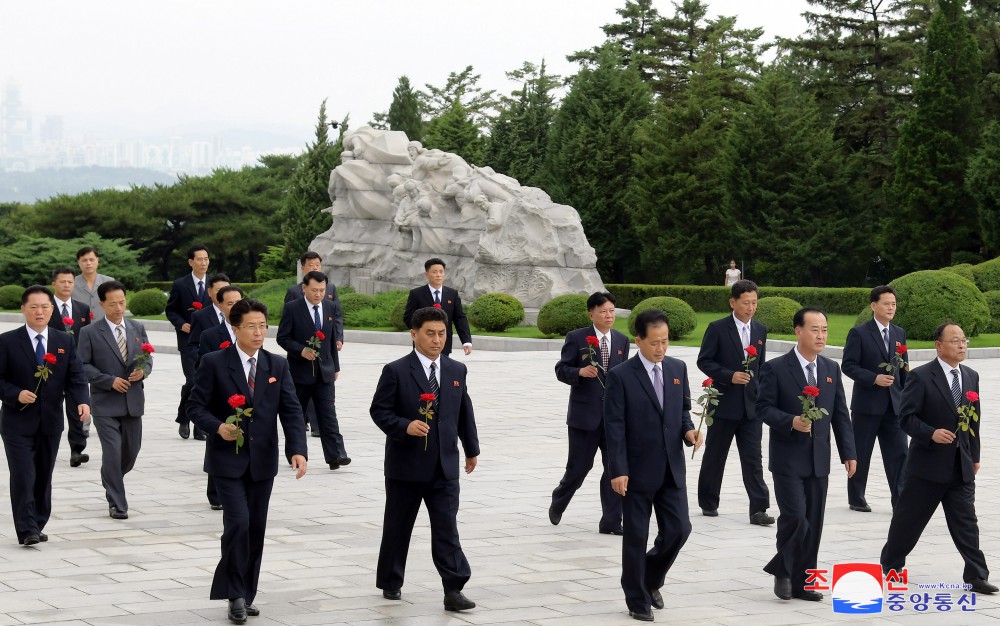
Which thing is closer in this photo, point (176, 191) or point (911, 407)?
point (911, 407)

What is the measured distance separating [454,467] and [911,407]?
243cm

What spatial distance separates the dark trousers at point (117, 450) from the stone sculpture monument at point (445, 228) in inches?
643

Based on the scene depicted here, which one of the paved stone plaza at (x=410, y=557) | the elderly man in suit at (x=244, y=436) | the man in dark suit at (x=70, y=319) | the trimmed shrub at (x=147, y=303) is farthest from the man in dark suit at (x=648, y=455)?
the trimmed shrub at (x=147, y=303)

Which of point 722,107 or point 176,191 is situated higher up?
point 722,107

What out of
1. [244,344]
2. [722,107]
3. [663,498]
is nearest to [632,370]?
[663,498]

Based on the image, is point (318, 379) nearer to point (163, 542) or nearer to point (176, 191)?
point (163, 542)

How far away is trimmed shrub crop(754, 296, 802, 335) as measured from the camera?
23.2 meters

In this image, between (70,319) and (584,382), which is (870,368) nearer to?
(584,382)

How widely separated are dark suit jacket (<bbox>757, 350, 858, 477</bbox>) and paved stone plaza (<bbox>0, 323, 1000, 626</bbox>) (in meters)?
0.69

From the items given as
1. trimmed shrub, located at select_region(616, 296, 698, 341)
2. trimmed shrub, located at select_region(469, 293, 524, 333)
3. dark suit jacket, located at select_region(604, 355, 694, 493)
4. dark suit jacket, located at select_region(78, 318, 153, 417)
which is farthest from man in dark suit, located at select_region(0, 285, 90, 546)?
trimmed shrub, located at select_region(469, 293, 524, 333)

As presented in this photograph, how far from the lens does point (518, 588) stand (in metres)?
6.75

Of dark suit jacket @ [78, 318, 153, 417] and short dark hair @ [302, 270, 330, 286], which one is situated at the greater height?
short dark hair @ [302, 270, 330, 286]

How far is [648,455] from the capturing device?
6.33 meters

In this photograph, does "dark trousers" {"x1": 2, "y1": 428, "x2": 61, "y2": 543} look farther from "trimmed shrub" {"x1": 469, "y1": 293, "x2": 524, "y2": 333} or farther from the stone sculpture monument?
the stone sculpture monument
